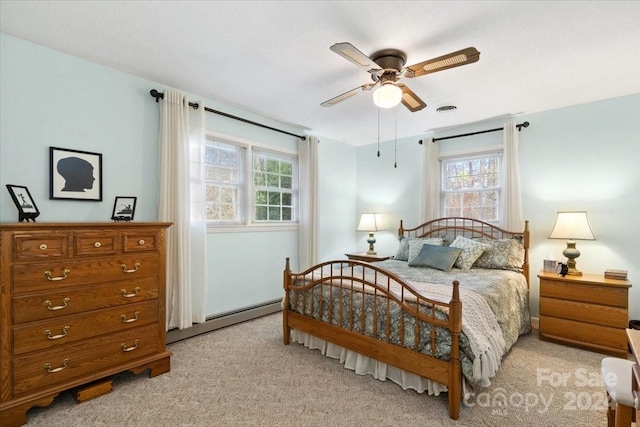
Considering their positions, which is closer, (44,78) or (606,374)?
(606,374)

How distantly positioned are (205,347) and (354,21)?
10.3 feet

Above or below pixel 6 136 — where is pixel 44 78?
above

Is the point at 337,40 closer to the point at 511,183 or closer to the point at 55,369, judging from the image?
the point at 511,183

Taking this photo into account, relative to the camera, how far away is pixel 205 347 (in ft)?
10.2

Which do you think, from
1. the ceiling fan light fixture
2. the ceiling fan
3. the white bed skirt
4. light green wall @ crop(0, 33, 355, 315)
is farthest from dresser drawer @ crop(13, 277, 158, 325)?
the ceiling fan light fixture

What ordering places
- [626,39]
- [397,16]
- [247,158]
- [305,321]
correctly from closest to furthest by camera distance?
1. [397,16]
2. [626,39]
3. [305,321]
4. [247,158]

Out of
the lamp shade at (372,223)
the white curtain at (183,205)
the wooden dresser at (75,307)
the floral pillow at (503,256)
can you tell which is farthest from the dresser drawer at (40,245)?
the floral pillow at (503,256)

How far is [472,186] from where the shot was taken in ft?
14.5

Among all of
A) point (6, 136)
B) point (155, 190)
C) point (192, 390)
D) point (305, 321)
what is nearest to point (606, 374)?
point (305, 321)

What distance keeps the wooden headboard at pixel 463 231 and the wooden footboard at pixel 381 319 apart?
1.76 meters

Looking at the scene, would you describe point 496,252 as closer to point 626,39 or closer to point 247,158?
point 626,39

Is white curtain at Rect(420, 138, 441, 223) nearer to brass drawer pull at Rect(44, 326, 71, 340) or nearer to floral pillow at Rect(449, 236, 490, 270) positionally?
floral pillow at Rect(449, 236, 490, 270)

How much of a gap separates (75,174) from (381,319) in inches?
112

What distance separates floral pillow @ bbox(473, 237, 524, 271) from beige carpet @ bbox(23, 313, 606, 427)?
947mm
